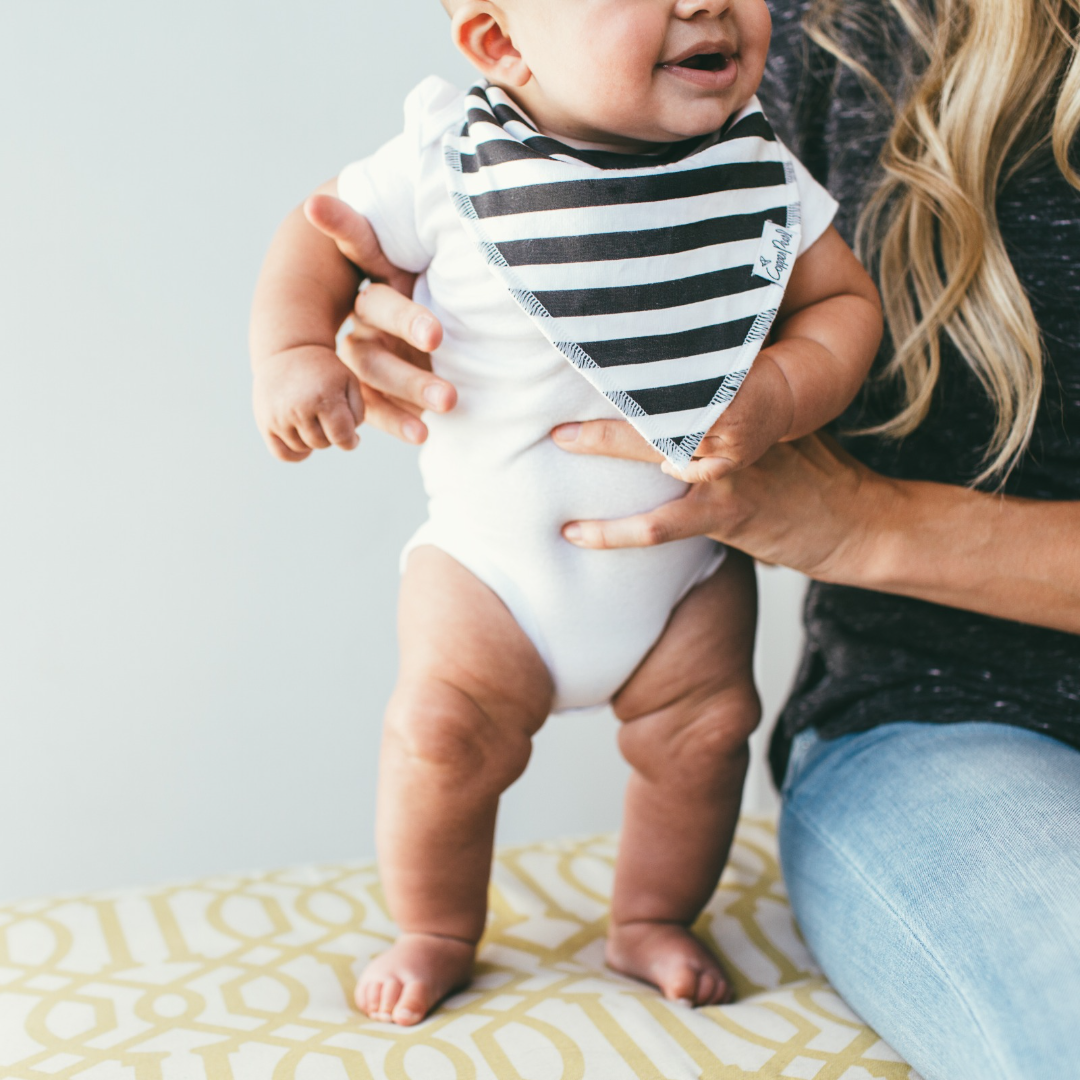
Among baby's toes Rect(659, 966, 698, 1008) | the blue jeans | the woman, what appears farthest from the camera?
baby's toes Rect(659, 966, 698, 1008)

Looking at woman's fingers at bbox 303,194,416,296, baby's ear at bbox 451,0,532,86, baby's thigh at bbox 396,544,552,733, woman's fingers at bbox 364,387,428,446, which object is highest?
baby's ear at bbox 451,0,532,86

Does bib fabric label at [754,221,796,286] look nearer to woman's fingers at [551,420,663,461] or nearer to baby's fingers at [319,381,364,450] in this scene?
woman's fingers at [551,420,663,461]

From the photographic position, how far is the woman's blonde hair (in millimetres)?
904

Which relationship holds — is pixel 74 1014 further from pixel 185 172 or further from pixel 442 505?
pixel 185 172

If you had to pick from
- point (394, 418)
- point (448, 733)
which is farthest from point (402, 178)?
Answer: point (448, 733)

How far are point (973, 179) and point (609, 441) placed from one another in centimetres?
40

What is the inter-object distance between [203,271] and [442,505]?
0.64 metres

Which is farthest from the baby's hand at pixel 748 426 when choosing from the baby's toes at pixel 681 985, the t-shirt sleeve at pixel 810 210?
the baby's toes at pixel 681 985

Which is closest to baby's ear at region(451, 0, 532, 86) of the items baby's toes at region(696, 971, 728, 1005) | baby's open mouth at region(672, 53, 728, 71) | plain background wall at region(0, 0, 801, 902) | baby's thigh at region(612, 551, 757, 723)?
baby's open mouth at region(672, 53, 728, 71)

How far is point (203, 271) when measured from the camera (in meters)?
1.36

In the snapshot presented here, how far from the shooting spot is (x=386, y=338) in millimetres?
886

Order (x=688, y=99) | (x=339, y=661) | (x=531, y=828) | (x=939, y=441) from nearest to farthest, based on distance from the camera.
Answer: (x=688, y=99), (x=939, y=441), (x=339, y=661), (x=531, y=828)

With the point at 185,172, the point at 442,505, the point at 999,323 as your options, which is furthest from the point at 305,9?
the point at 999,323

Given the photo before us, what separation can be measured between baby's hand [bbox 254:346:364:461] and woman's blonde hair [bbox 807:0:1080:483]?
1.58ft
